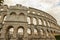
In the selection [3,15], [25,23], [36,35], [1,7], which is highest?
[1,7]

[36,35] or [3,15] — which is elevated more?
[3,15]

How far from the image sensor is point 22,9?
23969mm

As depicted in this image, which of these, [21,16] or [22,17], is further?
[21,16]

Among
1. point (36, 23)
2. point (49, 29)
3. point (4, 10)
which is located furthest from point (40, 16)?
point (4, 10)

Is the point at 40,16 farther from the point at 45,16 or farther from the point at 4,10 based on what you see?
the point at 4,10

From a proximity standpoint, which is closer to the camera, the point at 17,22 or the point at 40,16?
the point at 17,22

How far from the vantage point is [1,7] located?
29469 mm

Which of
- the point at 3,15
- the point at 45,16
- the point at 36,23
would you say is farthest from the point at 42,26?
the point at 3,15

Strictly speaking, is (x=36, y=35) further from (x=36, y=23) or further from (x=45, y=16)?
(x=45, y=16)

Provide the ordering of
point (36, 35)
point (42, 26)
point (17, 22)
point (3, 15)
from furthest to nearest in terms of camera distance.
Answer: point (42, 26), point (36, 35), point (3, 15), point (17, 22)

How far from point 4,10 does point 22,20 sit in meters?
7.48

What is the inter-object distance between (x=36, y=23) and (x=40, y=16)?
6.75 feet

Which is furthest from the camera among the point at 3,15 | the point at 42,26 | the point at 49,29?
the point at 49,29

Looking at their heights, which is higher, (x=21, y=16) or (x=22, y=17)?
(x=21, y=16)
